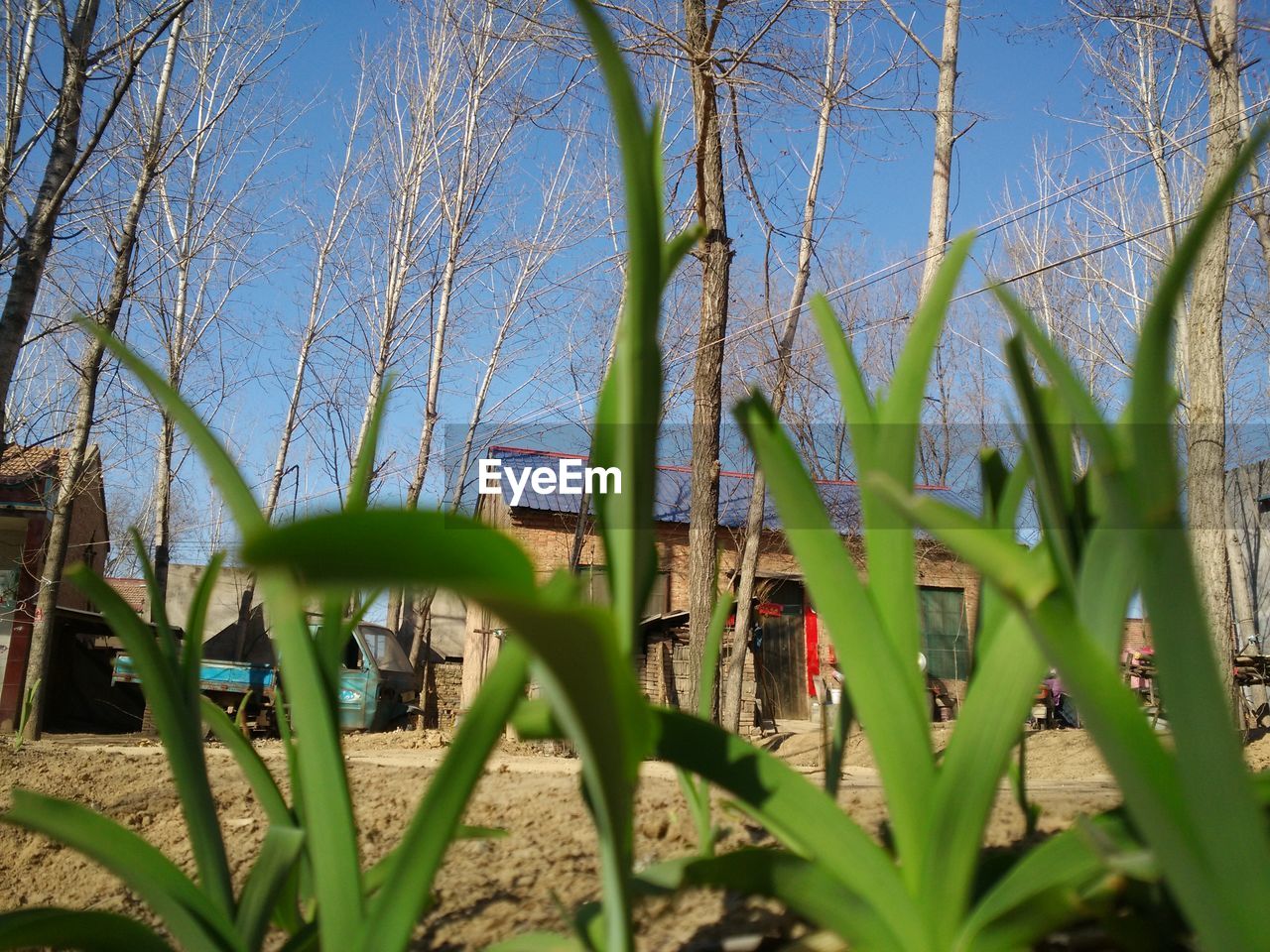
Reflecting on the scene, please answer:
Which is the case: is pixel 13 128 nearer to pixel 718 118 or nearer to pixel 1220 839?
pixel 718 118

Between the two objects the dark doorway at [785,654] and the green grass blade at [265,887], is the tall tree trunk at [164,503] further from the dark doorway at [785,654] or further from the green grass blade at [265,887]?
the green grass blade at [265,887]

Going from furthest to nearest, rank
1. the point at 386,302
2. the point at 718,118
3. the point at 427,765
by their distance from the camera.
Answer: the point at 386,302, the point at 718,118, the point at 427,765

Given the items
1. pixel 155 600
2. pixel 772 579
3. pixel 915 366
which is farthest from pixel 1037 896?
pixel 772 579

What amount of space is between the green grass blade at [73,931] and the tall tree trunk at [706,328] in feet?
16.1

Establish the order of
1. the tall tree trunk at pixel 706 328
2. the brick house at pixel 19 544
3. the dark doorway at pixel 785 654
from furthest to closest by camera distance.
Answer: the dark doorway at pixel 785 654, the brick house at pixel 19 544, the tall tree trunk at pixel 706 328

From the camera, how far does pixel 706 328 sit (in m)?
Answer: 6.40

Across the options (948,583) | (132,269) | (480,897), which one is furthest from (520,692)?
(948,583)

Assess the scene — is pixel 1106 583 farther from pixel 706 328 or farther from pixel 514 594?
pixel 706 328

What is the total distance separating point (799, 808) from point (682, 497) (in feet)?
51.4

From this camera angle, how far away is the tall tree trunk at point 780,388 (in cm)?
777

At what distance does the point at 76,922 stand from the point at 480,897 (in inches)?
26.8

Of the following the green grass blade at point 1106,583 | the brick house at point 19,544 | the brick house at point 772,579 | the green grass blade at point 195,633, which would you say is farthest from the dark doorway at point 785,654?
the green grass blade at point 1106,583

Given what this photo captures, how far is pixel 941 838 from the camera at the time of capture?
29.4 inches

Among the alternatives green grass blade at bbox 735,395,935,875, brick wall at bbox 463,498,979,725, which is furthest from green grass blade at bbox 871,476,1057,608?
brick wall at bbox 463,498,979,725
